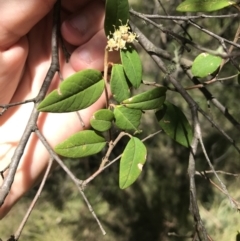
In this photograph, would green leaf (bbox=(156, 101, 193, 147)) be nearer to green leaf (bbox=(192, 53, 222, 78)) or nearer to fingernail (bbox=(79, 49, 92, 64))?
green leaf (bbox=(192, 53, 222, 78))

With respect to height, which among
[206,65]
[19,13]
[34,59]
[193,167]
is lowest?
[193,167]

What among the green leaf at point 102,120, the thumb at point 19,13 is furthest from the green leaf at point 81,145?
the thumb at point 19,13

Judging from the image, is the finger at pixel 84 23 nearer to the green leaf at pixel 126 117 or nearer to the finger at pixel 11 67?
the finger at pixel 11 67

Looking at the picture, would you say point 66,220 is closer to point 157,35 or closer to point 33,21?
point 157,35

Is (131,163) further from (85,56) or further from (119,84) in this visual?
(85,56)

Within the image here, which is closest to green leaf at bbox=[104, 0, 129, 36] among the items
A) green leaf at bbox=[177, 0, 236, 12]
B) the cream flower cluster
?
the cream flower cluster

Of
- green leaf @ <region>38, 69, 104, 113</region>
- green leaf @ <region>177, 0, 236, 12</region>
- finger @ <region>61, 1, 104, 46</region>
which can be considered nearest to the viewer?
green leaf @ <region>38, 69, 104, 113</region>

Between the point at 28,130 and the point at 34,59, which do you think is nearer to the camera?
the point at 28,130

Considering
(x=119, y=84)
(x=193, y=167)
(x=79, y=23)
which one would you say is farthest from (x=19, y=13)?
(x=193, y=167)
